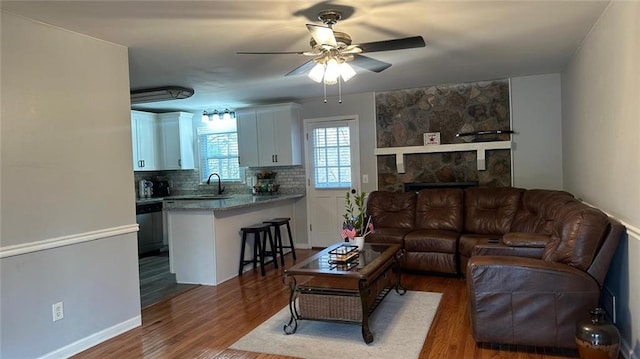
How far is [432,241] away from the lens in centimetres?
478

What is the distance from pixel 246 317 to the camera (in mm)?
3740

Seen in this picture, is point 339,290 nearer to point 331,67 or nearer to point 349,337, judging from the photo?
point 349,337

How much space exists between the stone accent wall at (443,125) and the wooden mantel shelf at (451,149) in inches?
2.9

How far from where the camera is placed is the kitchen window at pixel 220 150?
7.36 metres

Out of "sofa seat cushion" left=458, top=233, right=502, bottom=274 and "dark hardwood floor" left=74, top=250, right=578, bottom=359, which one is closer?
"dark hardwood floor" left=74, top=250, right=578, bottom=359

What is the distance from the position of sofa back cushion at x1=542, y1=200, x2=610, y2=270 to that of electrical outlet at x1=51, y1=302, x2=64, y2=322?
3.42 meters

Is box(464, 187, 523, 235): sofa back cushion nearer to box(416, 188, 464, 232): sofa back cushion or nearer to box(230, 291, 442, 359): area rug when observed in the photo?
box(416, 188, 464, 232): sofa back cushion

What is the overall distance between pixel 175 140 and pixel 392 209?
13.2 feet

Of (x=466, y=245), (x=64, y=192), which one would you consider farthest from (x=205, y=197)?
(x=466, y=245)

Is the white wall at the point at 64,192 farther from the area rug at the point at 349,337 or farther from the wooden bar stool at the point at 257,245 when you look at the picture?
the wooden bar stool at the point at 257,245

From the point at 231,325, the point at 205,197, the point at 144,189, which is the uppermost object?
the point at 144,189

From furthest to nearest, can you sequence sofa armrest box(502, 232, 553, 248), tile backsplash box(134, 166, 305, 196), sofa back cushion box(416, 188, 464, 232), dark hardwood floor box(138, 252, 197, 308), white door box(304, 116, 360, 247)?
tile backsplash box(134, 166, 305, 196), white door box(304, 116, 360, 247), sofa back cushion box(416, 188, 464, 232), dark hardwood floor box(138, 252, 197, 308), sofa armrest box(502, 232, 553, 248)

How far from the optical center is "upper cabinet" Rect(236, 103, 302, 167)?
259 inches

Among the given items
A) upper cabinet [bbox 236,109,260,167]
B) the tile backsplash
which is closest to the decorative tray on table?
the tile backsplash
